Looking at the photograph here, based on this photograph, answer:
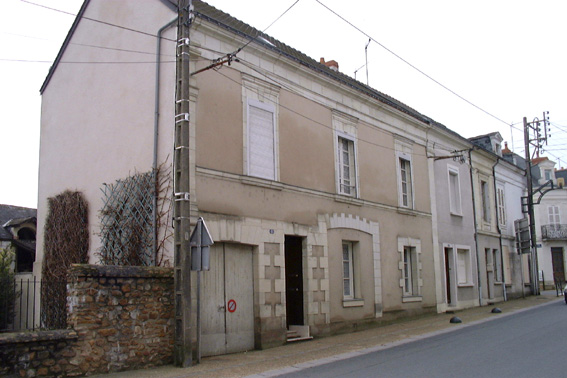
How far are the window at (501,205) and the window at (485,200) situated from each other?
49.6 inches

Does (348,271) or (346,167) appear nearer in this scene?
(348,271)

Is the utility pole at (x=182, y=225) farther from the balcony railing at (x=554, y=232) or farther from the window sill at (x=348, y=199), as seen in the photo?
the balcony railing at (x=554, y=232)

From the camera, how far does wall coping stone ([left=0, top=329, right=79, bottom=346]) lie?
7.40m

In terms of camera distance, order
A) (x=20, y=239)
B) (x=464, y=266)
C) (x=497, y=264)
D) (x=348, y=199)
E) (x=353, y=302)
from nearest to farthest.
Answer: (x=353, y=302), (x=348, y=199), (x=464, y=266), (x=20, y=239), (x=497, y=264)

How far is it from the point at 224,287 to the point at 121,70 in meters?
5.60

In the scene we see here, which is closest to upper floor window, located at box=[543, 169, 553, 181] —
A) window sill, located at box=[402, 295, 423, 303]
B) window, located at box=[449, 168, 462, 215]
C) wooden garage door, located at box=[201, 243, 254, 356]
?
window, located at box=[449, 168, 462, 215]

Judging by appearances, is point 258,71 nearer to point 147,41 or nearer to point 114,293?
point 147,41

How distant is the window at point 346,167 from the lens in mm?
15281

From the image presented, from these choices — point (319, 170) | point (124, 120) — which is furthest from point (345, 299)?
point (124, 120)

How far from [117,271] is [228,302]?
2.99 metres

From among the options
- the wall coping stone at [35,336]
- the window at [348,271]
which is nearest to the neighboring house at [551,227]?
the window at [348,271]

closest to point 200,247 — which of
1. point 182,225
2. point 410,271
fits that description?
point 182,225

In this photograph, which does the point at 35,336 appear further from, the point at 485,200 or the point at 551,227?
the point at 551,227

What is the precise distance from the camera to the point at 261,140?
1257cm
